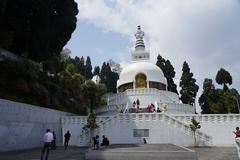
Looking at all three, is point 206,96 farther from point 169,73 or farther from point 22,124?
point 22,124

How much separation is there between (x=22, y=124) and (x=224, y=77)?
1385 inches

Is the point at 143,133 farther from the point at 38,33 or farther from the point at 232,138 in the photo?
the point at 38,33

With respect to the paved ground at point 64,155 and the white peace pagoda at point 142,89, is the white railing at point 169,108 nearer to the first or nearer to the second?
the white peace pagoda at point 142,89

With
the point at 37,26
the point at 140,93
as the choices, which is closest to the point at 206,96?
the point at 140,93

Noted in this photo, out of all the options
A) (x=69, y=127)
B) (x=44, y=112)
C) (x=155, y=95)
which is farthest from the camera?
(x=155, y=95)

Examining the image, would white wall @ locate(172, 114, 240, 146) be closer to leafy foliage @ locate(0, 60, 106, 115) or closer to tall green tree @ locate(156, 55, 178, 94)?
leafy foliage @ locate(0, 60, 106, 115)

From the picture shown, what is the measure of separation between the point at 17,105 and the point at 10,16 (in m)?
7.73

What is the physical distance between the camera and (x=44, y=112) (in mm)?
25750

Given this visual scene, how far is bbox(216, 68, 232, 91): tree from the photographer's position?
48781mm

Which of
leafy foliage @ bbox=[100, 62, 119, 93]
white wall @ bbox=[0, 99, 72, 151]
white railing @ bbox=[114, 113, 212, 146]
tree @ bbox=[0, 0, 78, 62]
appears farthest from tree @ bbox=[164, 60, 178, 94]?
white wall @ bbox=[0, 99, 72, 151]

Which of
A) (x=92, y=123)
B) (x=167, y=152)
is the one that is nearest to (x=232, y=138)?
(x=92, y=123)

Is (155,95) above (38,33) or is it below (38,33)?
below

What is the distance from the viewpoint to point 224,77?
48.8 meters

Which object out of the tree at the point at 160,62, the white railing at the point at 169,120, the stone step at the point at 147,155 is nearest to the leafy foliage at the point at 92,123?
the white railing at the point at 169,120
